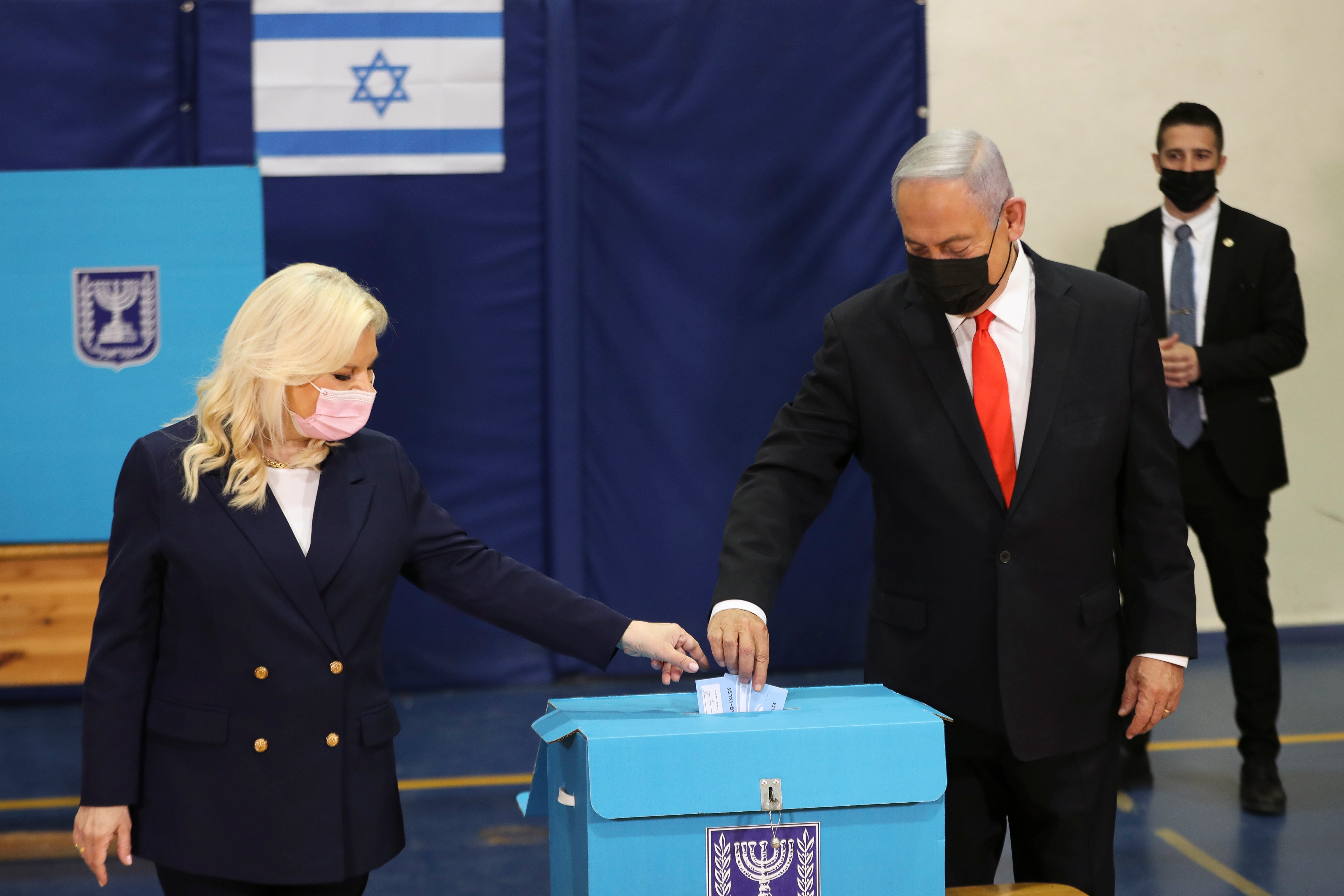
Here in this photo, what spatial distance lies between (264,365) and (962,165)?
40.3 inches

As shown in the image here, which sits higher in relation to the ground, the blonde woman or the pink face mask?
the pink face mask

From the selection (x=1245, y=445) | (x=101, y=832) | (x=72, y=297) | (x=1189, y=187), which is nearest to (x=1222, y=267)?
(x=1189, y=187)

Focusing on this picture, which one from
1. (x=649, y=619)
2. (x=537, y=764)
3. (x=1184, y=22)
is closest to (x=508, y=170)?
(x=649, y=619)

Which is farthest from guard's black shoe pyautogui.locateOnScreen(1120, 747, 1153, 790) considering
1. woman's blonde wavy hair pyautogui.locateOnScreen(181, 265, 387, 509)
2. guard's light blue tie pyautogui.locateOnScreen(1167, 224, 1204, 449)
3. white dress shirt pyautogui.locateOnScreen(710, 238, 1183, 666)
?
woman's blonde wavy hair pyautogui.locateOnScreen(181, 265, 387, 509)

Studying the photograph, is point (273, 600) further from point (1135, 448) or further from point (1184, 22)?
point (1184, 22)

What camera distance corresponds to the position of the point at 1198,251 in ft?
12.8

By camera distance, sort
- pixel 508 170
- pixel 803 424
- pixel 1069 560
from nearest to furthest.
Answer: pixel 1069 560
pixel 803 424
pixel 508 170

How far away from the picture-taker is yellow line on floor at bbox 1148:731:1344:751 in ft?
13.9

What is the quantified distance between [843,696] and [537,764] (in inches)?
16.4

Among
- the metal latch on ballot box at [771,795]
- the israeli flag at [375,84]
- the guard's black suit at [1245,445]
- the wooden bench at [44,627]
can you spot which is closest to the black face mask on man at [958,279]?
the metal latch on ballot box at [771,795]

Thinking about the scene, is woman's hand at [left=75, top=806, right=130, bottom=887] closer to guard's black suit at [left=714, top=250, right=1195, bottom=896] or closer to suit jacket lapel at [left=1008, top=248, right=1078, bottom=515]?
guard's black suit at [left=714, top=250, right=1195, bottom=896]

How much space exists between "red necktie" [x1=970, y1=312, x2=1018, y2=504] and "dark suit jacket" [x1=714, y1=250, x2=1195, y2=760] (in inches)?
1.1

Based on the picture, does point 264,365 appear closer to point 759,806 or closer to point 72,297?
point 759,806

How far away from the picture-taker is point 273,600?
5.63 feet
